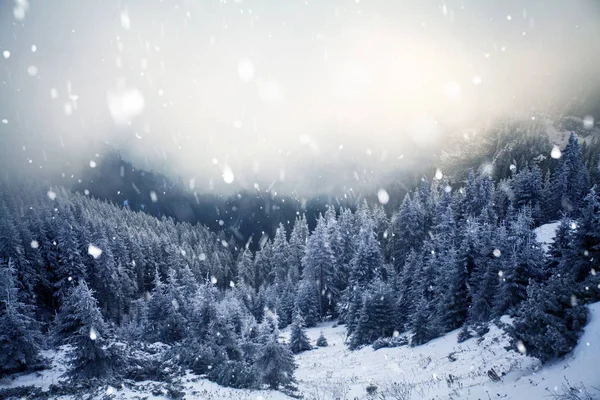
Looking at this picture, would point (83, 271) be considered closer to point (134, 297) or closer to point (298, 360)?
point (134, 297)

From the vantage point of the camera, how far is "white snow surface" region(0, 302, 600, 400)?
27.7 ft

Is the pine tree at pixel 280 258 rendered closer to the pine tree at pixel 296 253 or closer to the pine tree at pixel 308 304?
the pine tree at pixel 296 253

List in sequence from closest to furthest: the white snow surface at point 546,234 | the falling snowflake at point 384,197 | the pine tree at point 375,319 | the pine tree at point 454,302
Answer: the pine tree at point 454,302 → the pine tree at point 375,319 → the white snow surface at point 546,234 → the falling snowflake at point 384,197

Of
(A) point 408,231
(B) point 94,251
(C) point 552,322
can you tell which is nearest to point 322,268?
(A) point 408,231

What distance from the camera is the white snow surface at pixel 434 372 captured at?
8.44 metres

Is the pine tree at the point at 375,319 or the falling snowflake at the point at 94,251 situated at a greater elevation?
the falling snowflake at the point at 94,251

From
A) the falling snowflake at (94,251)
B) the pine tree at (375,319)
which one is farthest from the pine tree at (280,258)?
the pine tree at (375,319)

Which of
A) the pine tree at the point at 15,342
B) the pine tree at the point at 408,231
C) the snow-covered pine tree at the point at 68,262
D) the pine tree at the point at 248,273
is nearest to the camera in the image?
the pine tree at the point at 15,342

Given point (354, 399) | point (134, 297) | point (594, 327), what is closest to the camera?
point (594, 327)

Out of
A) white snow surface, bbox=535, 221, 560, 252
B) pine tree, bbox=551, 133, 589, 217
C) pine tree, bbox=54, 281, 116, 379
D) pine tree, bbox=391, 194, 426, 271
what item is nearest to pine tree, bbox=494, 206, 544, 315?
white snow surface, bbox=535, 221, 560, 252

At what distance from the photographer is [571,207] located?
46500mm

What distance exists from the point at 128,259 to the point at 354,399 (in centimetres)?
6217

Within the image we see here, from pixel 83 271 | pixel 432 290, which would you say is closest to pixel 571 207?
pixel 432 290

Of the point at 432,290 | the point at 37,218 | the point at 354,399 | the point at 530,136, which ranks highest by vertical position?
the point at 530,136
